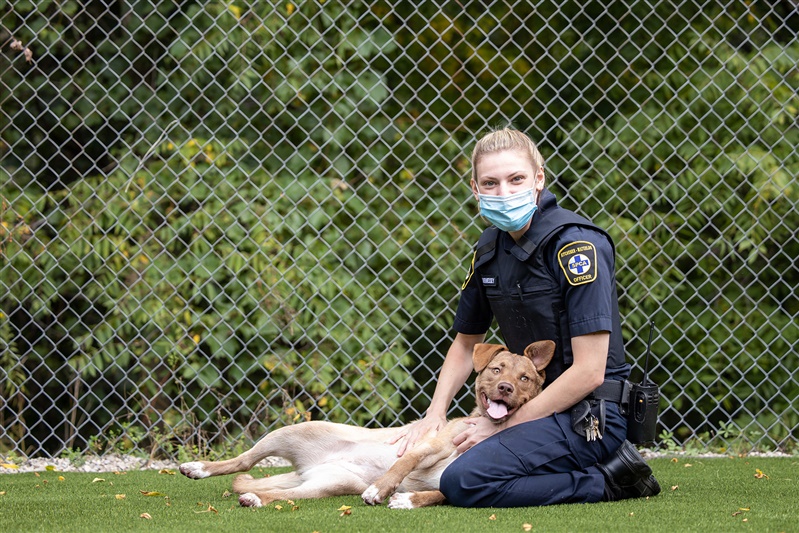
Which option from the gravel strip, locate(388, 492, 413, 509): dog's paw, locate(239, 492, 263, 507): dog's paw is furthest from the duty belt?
the gravel strip

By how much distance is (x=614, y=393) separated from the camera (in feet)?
10.7

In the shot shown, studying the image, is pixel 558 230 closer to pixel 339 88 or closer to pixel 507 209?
pixel 507 209

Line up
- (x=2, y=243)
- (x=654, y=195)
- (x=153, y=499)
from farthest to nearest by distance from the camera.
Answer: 1. (x=654, y=195)
2. (x=2, y=243)
3. (x=153, y=499)

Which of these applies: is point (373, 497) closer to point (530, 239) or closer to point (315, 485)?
point (315, 485)

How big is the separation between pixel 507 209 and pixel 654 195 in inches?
78.8

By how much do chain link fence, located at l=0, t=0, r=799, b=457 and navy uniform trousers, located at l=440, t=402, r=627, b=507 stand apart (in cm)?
156

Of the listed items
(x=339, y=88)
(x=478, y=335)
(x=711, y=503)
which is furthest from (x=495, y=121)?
(x=711, y=503)

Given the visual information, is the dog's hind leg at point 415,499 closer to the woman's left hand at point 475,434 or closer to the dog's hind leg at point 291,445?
the woman's left hand at point 475,434

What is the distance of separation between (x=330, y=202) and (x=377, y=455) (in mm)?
1830

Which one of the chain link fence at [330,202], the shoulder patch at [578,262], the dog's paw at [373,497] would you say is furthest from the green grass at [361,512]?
the chain link fence at [330,202]

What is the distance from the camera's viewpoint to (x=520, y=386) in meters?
3.25

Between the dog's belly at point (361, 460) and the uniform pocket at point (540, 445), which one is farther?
the dog's belly at point (361, 460)

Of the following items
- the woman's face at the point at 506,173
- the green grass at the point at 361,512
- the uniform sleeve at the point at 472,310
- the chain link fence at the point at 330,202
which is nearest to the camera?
the green grass at the point at 361,512

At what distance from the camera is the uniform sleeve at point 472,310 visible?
3658 mm
